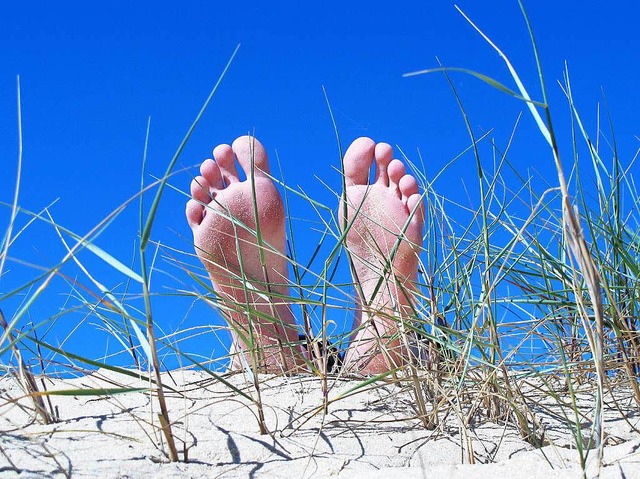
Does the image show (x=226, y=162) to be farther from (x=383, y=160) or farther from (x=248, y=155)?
(x=383, y=160)

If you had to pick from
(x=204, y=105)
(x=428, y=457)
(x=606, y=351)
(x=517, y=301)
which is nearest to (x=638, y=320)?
(x=606, y=351)

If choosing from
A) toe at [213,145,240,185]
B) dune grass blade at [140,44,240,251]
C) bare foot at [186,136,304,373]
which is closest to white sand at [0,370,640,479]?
dune grass blade at [140,44,240,251]

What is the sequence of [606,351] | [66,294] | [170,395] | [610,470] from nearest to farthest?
1. [610,470]
2. [170,395]
3. [606,351]
4. [66,294]

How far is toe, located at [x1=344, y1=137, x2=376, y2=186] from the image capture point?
2143 mm

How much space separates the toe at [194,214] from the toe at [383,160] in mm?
518

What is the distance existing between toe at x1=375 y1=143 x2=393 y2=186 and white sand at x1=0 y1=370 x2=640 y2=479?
1.10 m

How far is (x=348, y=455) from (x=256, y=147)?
136 cm

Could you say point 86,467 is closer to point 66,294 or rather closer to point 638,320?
point 66,294

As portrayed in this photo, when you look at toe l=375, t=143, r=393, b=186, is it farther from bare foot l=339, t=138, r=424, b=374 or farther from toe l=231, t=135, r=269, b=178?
toe l=231, t=135, r=269, b=178

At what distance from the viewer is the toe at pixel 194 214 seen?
2.03 metres

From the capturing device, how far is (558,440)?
3.12ft

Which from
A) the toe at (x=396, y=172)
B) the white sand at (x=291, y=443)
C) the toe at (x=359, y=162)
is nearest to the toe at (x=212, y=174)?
the toe at (x=359, y=162)

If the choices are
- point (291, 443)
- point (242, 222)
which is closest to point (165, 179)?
point (291, 443)

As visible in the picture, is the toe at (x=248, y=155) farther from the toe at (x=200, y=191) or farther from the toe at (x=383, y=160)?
the toe at (x=383, y=160)
